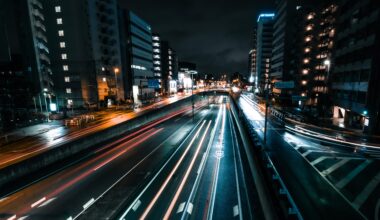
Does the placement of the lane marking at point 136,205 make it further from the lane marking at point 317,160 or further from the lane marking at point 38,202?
the lane marking at point 317,160

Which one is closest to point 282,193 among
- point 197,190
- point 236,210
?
point 236,210

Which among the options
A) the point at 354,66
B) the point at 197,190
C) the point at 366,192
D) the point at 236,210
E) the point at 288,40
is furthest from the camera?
the point at 288,40

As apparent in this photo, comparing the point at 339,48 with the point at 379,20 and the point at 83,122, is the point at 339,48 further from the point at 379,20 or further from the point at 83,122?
the point at 83,122

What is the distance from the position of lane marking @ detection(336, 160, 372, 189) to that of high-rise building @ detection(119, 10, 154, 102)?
227 ft

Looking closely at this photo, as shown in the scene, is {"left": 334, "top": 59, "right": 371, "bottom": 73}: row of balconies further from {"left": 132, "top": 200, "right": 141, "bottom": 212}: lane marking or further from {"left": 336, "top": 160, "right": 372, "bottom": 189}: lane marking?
{"left": 132, "top": 200, "right": 141, "bottom": 212}: lane marking

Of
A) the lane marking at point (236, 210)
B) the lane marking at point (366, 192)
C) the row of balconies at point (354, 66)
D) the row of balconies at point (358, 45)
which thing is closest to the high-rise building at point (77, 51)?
the lane marking at point (236, 210)

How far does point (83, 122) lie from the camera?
139 ft

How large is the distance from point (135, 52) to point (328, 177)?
9075 centimetres

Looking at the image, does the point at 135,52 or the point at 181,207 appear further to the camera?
the point at 135,52

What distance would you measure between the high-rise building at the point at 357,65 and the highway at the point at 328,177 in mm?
13427

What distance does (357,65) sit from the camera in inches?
1538

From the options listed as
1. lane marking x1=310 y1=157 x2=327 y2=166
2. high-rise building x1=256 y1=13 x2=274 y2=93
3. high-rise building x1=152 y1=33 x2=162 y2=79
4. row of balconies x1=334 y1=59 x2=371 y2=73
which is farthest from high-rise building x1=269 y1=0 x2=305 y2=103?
high-rise building x1=152 y1=33 x2=162 y2=79

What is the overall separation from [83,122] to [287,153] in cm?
4102

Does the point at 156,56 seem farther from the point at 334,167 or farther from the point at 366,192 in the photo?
the point at 366,192
